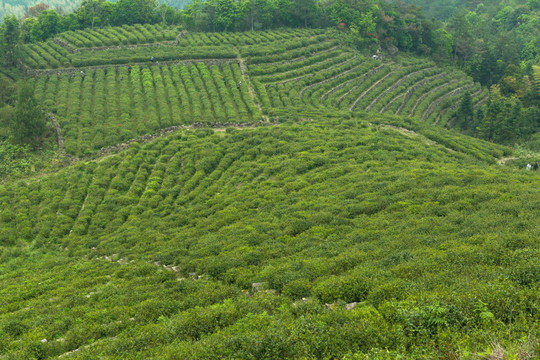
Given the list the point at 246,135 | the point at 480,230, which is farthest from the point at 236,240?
the point at 246,135

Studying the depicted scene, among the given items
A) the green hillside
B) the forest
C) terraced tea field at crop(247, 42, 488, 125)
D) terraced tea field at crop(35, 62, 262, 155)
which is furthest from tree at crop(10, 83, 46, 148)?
terraced tea field at crop(247, 42, 488, 125)

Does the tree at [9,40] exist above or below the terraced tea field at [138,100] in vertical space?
above

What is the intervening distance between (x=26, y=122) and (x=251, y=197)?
2456 cm

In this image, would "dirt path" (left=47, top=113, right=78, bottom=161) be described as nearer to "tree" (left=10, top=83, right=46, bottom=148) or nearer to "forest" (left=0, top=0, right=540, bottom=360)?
"forest" (left=0, top=0, right=540, bottom=360)

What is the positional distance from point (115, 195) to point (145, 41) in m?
37.4

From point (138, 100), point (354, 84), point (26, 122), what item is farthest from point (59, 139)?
point (354, 84)

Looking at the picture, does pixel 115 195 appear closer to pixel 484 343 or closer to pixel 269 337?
pixel 269 337

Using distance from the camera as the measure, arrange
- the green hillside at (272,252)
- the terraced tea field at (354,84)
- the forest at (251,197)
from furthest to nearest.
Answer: the terraced tea field at (354,84), the forest at (251,197), the green hillside at (272,252)

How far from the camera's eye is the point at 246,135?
115 ft

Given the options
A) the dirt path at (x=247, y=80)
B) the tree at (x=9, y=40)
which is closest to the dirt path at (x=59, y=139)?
the tree at (x=9, y=40)

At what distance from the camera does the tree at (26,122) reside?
113ft

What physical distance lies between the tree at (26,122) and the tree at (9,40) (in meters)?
18.3

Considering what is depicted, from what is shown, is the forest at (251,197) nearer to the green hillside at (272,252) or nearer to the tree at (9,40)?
the green hillside at (272,252)

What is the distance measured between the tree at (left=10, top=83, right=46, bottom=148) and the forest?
5.9 inches
